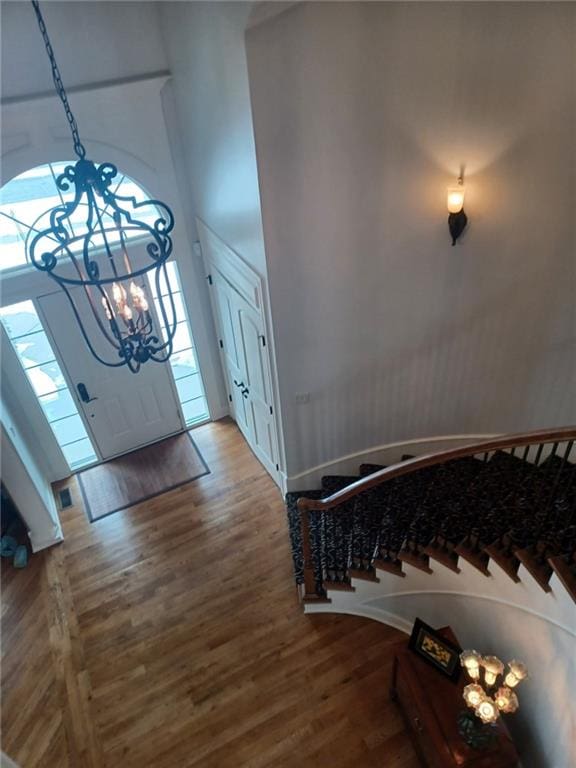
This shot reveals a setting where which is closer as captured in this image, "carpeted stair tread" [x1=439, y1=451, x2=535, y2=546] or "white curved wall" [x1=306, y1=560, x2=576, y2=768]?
"white curved wall" [x1=306, y1=560, x2=576, y2=768]

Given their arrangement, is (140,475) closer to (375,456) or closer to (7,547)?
(7,547)

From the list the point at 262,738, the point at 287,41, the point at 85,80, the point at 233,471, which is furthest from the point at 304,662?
the point at 85,80

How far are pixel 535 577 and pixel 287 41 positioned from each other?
347 centimetres

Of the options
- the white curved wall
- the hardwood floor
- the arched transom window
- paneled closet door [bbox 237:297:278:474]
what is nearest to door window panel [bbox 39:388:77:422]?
the hardwood floor

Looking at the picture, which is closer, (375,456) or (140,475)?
(375,456)

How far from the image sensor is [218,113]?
12.7 ft

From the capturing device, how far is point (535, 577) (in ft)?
10.2

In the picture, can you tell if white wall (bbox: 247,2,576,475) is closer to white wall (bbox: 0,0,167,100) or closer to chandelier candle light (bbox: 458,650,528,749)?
white wall (bbox: 0,0,167,100)

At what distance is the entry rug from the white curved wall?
2.30 meters

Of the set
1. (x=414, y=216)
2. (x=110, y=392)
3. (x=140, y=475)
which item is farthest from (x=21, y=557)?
(x=414, y=216)

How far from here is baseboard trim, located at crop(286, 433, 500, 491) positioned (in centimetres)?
530

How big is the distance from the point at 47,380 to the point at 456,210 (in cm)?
412

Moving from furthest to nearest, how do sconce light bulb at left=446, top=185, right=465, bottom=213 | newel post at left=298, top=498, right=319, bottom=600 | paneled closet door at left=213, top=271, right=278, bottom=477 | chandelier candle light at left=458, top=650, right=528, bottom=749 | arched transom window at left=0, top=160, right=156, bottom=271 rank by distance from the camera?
paneled closet door at left=213, top=271, right=278, bottom=477
arched transom window at left=0, top=160, right=156, bottom=271
newel post at left=298, top=498, right=319, bottom=600
sconce light bulb at left=446, top=185, right=465, bottom=213
chandelier candle light at left=458, top=650, right=528, bottom=749

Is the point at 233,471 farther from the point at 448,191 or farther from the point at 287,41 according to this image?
the point at 287,41
